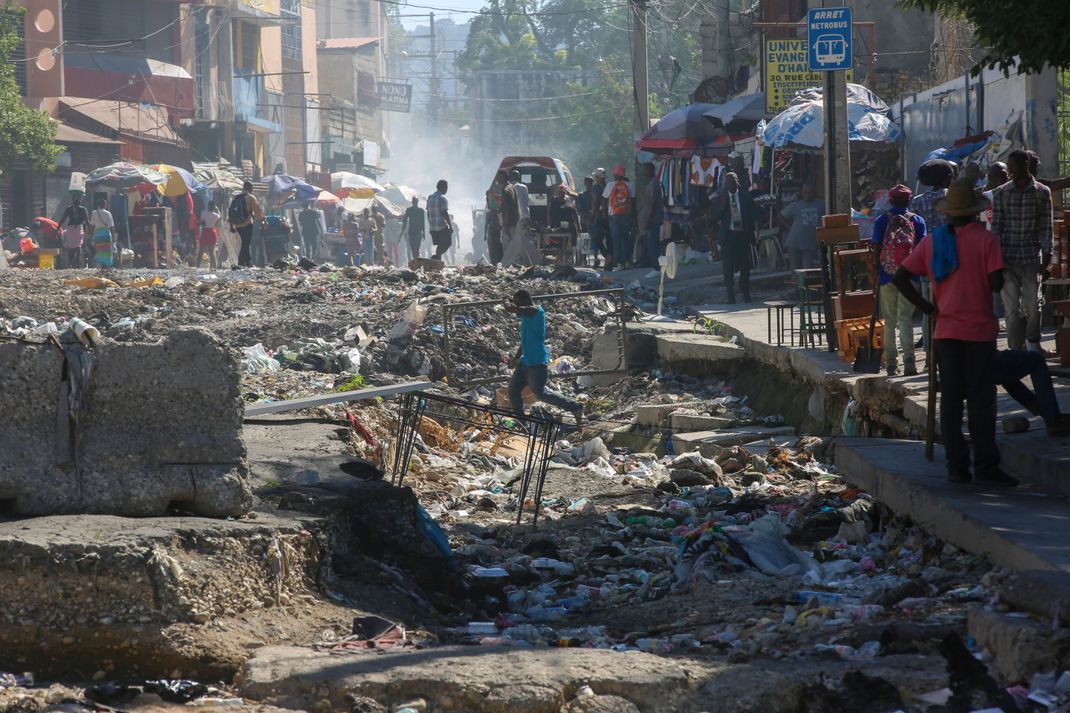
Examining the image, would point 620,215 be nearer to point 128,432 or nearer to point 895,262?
point 895,262

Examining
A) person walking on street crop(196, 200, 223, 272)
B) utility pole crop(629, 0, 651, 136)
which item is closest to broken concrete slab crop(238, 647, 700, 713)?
utility pole crop(629, 0, 651, 136)

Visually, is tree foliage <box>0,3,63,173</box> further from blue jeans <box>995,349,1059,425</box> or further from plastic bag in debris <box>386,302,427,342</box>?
blue jeans <box>995,349,1059,425</box>

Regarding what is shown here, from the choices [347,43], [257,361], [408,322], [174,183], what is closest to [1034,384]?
[257,361]

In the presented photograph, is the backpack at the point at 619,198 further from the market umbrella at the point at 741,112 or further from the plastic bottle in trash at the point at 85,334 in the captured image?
the plastic bottle in trash at the point at 85,334

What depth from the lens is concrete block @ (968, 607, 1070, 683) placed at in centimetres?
412

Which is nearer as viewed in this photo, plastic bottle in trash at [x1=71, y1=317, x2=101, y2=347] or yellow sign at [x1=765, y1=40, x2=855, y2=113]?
plastic bottle in trash at [x1=71, y1=317, x2=101, y2=347]

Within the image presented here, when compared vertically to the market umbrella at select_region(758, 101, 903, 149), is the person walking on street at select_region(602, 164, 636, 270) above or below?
below

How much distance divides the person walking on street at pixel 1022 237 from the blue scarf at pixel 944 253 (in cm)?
219

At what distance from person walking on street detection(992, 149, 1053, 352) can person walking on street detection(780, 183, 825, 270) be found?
8.65 m

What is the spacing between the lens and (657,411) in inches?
487

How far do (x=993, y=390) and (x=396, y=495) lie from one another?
2.91 m

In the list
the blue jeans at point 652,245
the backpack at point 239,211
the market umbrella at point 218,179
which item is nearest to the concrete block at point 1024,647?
the blue jeans at point 652,245

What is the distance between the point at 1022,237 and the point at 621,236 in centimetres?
1479

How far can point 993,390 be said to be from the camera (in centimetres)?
634
